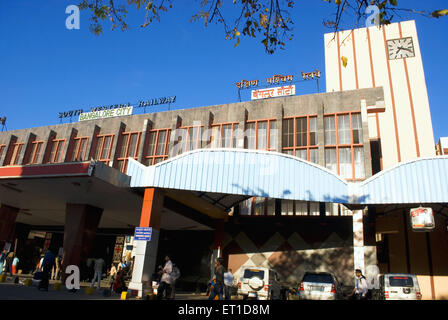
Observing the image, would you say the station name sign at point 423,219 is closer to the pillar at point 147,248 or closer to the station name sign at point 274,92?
the pillar at point 147,248

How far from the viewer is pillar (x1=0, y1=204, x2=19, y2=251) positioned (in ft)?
77.6

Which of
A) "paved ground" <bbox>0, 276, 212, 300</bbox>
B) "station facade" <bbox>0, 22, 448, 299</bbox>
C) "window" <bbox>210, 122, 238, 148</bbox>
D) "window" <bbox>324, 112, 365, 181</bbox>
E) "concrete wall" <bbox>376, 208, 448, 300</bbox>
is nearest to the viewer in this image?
"paved ground" <bbox>0, 276, 212, 300</bbox>

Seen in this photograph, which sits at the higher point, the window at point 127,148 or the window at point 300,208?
the window at point 127,148

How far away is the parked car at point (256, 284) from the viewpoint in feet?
51.8

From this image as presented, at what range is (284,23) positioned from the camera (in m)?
7.63

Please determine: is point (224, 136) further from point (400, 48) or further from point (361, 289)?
point (400, 48)

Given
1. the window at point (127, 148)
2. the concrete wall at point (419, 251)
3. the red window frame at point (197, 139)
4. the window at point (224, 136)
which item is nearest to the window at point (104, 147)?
the window at point (127, 148)

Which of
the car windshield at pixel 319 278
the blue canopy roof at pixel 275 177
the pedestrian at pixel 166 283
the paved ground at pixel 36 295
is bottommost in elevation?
the paved ground at pixel 36 295

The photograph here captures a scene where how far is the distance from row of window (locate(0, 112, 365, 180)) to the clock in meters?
22.1

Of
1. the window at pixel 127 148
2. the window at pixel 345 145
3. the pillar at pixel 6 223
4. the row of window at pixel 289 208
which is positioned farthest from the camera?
the window at pixel 127 148

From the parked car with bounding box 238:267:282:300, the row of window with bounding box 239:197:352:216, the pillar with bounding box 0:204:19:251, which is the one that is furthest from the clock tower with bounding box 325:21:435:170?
the pillar with bounding box 0:204:19:251

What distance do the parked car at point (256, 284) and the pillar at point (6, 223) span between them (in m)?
17.6

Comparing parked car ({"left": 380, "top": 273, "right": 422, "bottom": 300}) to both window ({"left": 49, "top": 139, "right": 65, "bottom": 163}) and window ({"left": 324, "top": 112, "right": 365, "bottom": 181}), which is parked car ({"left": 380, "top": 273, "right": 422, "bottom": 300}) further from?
window ({"left": 49, "top": 139, "right": 65, "bottom": 163})

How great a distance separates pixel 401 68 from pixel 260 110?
2399cm
